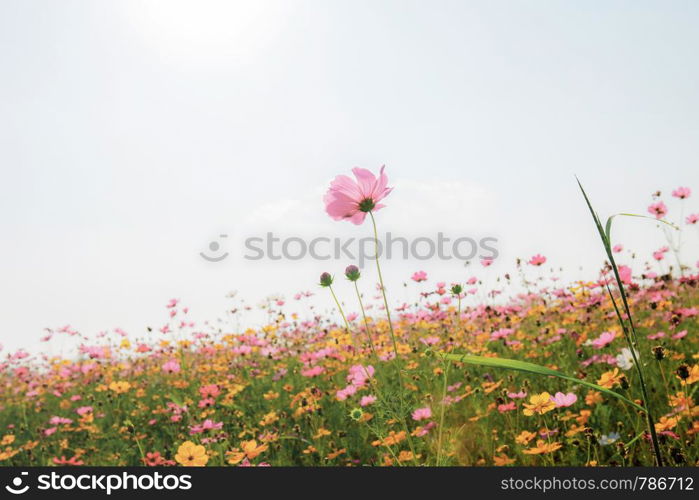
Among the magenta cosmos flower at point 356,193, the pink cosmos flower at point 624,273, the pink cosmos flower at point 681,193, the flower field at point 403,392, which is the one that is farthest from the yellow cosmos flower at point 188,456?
the pink cosmos flower at point 681,193

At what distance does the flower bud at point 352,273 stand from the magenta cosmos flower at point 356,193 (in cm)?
30

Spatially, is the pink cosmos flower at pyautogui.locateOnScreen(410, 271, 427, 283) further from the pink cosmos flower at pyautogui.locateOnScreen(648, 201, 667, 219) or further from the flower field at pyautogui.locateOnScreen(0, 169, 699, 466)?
the pink cosmos flower at pyautogui.locateOnScreen(648, 201, 667, 219)

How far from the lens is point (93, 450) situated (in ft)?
11.2

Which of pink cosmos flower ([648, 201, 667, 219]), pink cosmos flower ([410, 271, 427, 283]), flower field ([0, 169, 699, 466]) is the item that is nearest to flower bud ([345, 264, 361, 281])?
flower field ([0, 169, 699, 466])

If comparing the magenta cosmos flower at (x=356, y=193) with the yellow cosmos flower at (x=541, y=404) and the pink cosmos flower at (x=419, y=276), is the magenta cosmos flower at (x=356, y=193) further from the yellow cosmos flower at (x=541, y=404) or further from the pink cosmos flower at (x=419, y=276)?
the pink cosmos flower at (x=419, y=276)

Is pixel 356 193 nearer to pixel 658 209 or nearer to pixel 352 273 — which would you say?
pixel 352 273

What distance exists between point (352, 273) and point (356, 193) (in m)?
0.39

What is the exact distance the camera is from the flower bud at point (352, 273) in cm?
162

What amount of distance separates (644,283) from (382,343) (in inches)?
89.8

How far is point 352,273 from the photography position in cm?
164
